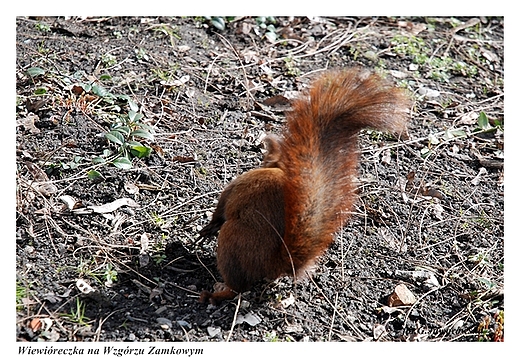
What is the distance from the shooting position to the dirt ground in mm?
3594

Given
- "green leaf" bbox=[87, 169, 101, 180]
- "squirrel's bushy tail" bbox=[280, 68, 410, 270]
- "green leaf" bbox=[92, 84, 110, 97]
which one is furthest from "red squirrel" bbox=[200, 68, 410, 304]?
"green leaf" bbox=[92, 84, 110, 97]

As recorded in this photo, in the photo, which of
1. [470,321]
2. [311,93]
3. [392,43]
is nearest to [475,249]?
[470,321]

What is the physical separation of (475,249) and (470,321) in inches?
25.2

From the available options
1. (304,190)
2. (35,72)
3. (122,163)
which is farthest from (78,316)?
(35,72)

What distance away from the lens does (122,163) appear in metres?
4.28

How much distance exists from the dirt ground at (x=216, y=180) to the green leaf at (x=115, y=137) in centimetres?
3

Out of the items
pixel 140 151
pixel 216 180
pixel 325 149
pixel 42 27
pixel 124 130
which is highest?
pixel 42 27

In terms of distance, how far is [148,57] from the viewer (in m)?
5.41

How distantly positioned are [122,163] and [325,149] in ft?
4.75

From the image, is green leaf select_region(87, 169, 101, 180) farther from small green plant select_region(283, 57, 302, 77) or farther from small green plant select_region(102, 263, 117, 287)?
small green plant select_region(283, 57, 302, 77)

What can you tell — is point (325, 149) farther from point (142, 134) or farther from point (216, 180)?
point (142, 134)

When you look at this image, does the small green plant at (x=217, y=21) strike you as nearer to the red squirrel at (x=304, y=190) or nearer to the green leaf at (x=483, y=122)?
the green leaf at (x=483, y=122)

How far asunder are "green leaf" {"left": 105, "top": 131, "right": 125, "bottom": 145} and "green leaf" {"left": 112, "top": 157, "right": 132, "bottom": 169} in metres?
0.14

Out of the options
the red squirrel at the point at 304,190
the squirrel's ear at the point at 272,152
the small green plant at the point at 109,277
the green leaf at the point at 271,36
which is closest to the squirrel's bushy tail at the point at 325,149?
the red squirrel at the point at 304,190
